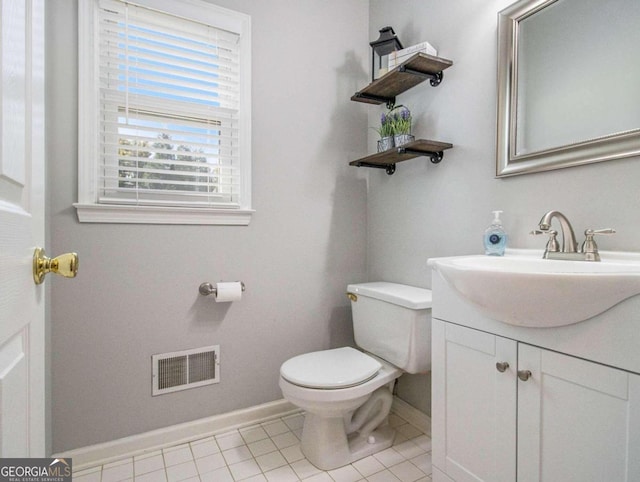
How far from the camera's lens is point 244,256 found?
1.79m

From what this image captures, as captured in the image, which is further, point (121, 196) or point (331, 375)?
point (121, 196)

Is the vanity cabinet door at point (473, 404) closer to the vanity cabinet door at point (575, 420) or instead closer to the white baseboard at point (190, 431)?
the vanity cabinet door at point (575, 420)

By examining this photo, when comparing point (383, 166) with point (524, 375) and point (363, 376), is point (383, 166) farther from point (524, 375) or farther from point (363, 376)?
point (524, 375)

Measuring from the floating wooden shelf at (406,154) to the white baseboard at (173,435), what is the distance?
4.55 ft

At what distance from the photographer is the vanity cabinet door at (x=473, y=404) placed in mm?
1005

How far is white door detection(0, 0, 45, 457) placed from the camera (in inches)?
17.9

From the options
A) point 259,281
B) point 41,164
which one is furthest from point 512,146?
point 41,164

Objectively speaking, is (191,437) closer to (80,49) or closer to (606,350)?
(606,350)

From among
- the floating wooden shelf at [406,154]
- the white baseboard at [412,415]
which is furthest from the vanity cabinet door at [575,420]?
the floating wooden shelf at [406,154]

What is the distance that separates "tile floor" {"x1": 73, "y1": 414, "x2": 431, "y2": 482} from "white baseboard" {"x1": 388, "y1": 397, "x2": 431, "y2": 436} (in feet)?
0.13

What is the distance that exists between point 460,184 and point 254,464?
152 centimetres

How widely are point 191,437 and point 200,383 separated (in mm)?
245

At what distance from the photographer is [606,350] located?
2.62 feet

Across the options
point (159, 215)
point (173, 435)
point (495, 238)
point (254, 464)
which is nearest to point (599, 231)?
point (495, 238)
